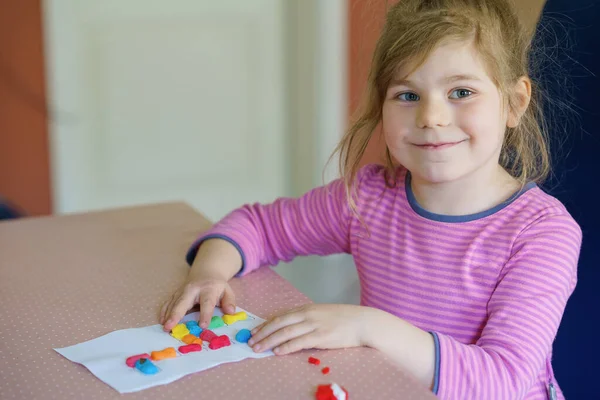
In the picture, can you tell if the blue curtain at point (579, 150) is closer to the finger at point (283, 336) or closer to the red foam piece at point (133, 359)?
the finger at point (283, 336)

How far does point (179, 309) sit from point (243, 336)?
125mm

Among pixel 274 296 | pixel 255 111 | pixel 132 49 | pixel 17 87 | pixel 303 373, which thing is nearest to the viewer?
pixel 303 373

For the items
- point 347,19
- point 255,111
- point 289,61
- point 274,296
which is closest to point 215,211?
point 255,111

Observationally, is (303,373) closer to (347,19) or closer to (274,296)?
(274,296)

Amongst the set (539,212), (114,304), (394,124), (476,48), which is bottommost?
(114,304)

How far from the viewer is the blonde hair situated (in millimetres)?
1185

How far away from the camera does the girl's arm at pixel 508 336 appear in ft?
3.23

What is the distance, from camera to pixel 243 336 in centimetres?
103

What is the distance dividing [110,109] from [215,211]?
2.04 feet

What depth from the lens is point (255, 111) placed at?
11.0 feet

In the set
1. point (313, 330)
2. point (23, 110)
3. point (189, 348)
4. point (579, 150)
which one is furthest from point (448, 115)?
point (23, 110)

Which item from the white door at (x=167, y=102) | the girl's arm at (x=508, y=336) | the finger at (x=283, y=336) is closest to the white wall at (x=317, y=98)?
the white door at (x=167, y=102)

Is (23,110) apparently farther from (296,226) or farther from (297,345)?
(297,345)

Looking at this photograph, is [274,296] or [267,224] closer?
[274,296]
